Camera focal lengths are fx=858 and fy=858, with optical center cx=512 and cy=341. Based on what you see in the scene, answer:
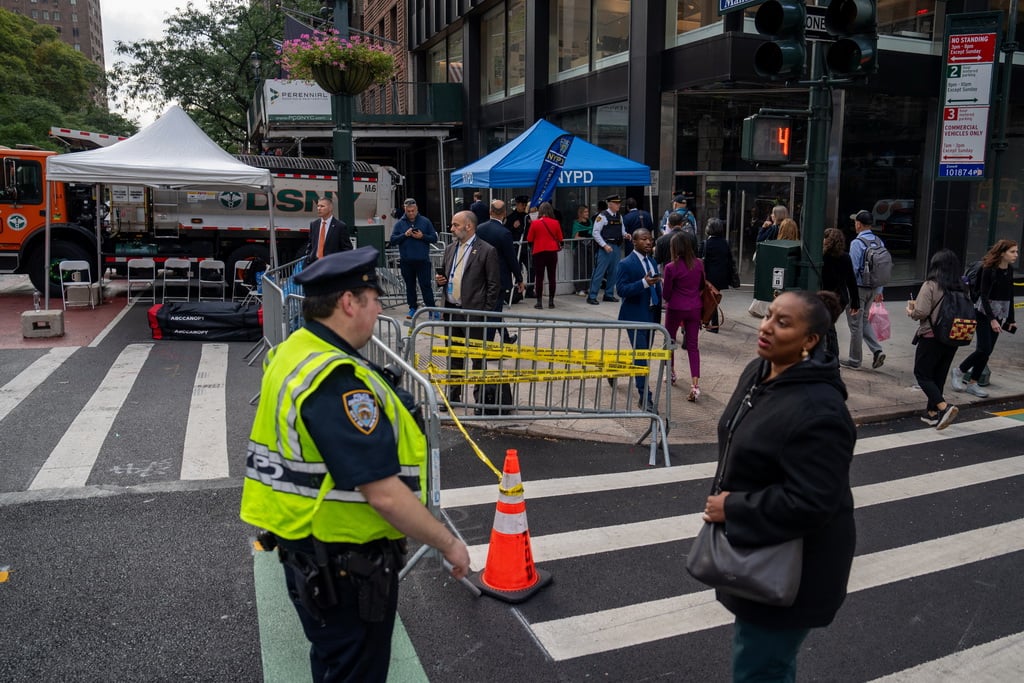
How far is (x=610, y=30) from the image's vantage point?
61.0 feet

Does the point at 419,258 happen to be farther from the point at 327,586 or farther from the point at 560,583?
the point at 327,586

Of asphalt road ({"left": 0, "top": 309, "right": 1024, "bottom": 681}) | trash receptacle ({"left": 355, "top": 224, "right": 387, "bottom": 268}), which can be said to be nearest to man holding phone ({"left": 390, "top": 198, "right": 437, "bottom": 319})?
trash receptacle ({"left": 355, "top": 224, "right": 387, "bottom": 268})

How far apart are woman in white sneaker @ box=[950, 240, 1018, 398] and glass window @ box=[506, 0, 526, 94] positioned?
600 inches

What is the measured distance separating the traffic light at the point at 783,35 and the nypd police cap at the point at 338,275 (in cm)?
560

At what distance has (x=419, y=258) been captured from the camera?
1318 cm

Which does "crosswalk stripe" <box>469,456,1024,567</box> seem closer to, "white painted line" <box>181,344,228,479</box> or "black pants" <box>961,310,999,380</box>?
"white painted line" <box>181,344,228,479</box>

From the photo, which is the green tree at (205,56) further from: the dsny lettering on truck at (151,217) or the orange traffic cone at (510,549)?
the orange traffic cone at (510,549)

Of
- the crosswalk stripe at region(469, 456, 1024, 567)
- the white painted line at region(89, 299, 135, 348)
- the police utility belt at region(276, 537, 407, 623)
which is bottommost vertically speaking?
the crosswalk stripe at region(469, 456, 1024, 567)

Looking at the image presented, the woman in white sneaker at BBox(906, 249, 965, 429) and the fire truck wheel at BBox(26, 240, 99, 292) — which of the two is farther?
the fire truck wheel at BBox(26, 240, 99, 292)

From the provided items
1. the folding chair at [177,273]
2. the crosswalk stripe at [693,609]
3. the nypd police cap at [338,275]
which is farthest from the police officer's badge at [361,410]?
the folding chair at [177,273]

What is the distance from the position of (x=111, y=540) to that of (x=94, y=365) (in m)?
5.81

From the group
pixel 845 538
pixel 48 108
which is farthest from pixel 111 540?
pixel 48 108

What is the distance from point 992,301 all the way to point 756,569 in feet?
27.5

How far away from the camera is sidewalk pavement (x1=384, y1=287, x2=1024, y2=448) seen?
8133mm
